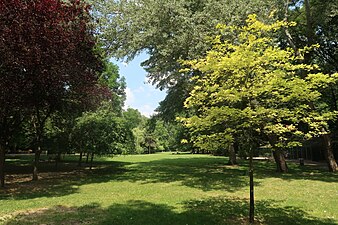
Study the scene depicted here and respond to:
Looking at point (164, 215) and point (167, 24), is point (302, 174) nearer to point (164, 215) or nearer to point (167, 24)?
point (167, 24)

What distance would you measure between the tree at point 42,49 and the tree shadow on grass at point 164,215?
15.9 ft

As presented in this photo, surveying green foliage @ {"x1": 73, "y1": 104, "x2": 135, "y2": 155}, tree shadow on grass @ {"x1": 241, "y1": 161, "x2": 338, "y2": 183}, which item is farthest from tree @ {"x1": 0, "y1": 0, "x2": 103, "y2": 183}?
tree shadow on grass @ {"x1": 241, "y1": 161, "x2": 338, "y2": 183}

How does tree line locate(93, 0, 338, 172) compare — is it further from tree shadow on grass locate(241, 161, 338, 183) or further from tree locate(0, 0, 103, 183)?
tree locate(0, 0, 103, 183)

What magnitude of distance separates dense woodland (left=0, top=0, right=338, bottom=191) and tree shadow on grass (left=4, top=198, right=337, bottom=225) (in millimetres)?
1679

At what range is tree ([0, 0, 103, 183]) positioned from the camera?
985 cm

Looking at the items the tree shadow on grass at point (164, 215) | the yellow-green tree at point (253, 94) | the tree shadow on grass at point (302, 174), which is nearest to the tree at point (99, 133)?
the tree shadow on grass at point (302, 174)

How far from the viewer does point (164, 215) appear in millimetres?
7297

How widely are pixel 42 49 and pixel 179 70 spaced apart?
495cm

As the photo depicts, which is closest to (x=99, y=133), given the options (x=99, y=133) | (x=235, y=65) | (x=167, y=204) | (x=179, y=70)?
(x=99, y=133)

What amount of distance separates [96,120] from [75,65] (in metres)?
5.83

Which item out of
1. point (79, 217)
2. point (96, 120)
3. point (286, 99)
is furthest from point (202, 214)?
point (96, 120)

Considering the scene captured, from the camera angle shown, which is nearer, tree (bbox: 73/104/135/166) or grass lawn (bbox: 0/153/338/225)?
grass lawn (bbox: 0/153/338/225)

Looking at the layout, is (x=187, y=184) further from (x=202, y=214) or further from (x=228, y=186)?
(x=202, y=214)

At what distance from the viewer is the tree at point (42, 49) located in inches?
388
